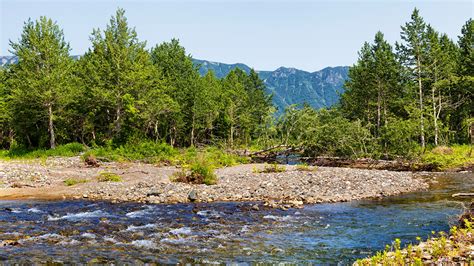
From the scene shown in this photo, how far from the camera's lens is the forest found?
1607 inches

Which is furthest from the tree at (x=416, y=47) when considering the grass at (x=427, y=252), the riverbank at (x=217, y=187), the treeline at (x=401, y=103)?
the grass at (x=427, y=252)

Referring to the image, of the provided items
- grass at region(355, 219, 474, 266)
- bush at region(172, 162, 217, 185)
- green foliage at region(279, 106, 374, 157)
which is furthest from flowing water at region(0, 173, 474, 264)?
green foliage at region(279, 106, 374, 157)

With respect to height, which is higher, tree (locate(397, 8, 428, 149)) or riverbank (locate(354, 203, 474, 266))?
tree (locate(397, 8, 428, 149))

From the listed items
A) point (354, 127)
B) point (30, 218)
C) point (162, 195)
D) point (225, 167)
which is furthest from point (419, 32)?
point (30, 218)

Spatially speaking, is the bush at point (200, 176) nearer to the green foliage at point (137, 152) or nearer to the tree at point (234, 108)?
the green foliage at point (137, 152)

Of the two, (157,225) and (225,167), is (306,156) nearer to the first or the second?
(225,167)

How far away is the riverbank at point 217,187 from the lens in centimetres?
1989

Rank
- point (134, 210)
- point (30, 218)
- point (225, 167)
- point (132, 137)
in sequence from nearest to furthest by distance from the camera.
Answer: point (30, 218)
point (134, 210)
point (225, 167)
point (132, 137)

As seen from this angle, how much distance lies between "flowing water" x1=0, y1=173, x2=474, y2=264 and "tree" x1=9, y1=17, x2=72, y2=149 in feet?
78.2

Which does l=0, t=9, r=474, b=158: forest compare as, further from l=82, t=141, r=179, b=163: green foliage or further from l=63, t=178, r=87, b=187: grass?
l=63, t=178, r=87, b=187: grass

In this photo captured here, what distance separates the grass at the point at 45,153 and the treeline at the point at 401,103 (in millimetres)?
22362

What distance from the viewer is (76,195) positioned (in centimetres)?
2073

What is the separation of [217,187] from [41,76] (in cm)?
2816

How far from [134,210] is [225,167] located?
1741 centimetres
